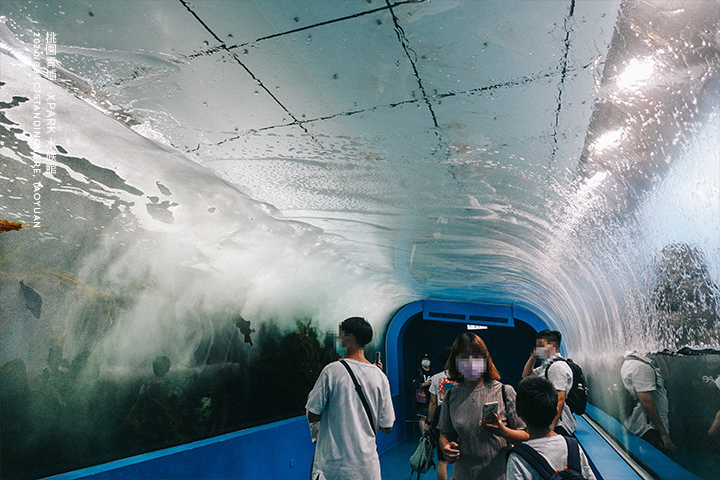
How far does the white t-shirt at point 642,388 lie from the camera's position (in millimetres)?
3466

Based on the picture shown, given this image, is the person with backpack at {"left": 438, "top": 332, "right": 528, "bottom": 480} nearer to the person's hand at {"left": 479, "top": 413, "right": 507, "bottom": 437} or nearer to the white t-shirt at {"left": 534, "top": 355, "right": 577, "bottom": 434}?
the person's hand at {"left": 479, "top": 413, "right": 507, "bottom": 437}

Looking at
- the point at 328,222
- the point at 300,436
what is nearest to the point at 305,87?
the point at 328,222

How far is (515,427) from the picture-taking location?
96.3 inches

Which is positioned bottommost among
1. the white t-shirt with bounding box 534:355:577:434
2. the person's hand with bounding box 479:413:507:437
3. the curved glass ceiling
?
the person's hand with bounding box 479:413:507:437

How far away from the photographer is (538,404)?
1982mm

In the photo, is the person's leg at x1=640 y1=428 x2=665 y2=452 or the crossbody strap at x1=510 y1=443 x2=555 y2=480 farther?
the person's leg at x1=640 y1=428 x2=665 y2=452

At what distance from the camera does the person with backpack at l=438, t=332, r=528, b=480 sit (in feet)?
7.80

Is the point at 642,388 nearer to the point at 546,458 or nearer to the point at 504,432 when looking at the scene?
the point at 504,432

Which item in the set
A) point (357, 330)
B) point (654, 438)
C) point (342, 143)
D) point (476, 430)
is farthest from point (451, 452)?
point (654, 438)

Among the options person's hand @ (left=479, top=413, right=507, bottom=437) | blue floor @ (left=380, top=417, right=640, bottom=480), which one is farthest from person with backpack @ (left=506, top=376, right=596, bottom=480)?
blue floor @ (left=380, top=417, right=640, bottom=480)

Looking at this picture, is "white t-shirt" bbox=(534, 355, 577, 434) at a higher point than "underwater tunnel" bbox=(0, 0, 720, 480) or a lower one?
lower

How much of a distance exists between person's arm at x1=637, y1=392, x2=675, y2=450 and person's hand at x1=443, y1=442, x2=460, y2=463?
194 cm

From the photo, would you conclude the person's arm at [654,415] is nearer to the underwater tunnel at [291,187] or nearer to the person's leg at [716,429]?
the underwater tunnel at [291,187]

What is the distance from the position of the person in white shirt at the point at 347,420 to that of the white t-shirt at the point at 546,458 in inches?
33.7
